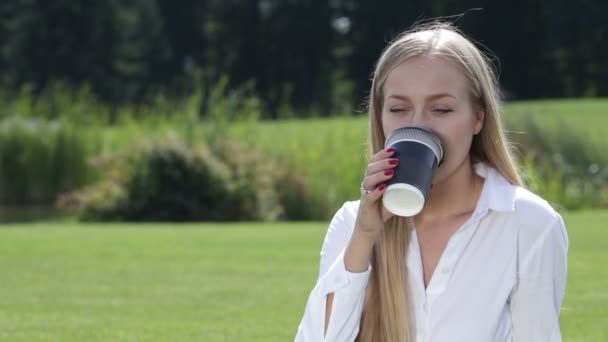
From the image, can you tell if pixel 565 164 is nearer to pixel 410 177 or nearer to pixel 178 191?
pixel 178 191

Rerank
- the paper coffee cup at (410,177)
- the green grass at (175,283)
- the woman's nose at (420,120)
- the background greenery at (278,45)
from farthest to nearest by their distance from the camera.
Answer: the background greenery at (278,45)
the green grass at (175,283)
the woman's nose at (420,120)
the paper coffee cup at (410,177)

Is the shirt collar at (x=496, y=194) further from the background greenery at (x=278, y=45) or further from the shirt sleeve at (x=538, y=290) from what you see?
the background greenery at (x=278, y=45)

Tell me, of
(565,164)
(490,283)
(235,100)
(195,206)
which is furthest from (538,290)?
(565,164)

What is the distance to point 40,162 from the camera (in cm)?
1986

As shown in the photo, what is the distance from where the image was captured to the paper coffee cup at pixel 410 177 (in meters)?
2.70

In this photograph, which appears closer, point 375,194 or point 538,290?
point 375,194

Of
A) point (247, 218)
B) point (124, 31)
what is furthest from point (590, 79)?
point (247, 218)

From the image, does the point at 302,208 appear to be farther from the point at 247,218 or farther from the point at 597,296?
the point at 597,296

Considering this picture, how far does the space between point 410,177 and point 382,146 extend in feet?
1.71

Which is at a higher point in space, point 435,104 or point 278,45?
point 435,104

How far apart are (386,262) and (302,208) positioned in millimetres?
13952

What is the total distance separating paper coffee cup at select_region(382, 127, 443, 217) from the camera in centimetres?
270

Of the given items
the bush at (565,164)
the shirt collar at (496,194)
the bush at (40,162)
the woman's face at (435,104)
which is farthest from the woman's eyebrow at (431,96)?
the bush at (40,162)

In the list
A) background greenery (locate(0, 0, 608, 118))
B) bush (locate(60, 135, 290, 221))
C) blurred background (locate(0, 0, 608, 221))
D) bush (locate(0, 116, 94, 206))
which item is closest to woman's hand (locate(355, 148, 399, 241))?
blurred background (locate(0, 0, 608, 221))
